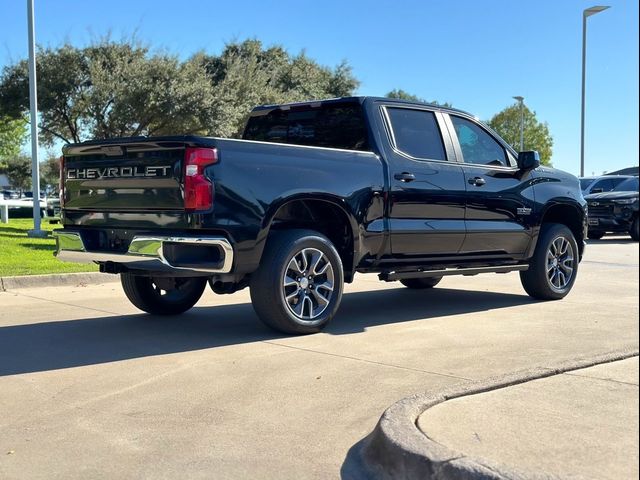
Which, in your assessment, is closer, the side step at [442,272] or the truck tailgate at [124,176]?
the truck tailgate at [124,176]

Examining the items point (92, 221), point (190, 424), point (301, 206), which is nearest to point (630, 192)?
point (301, 206)

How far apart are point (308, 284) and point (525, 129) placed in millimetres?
49975

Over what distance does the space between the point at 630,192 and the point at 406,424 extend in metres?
16.7

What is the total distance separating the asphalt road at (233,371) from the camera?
139 inches

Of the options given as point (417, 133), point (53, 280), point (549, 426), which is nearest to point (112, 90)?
point (53, 280)

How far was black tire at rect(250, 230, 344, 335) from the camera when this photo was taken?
5766mm

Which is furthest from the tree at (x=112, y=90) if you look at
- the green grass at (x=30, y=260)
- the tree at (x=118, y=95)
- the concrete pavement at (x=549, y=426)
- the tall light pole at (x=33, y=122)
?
the concrete pavement at (x=549, y=426)

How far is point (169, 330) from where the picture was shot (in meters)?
6.50

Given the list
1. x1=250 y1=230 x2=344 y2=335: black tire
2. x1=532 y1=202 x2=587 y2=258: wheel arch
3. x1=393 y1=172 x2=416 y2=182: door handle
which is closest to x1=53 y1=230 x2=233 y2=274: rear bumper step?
x1=250 y1=230 x2=344 y2=335: black tire

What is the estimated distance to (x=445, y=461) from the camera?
2945 mm

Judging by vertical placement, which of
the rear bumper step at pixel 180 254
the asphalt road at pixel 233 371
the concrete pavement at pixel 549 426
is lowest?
the asphalt road at pixel 233 371

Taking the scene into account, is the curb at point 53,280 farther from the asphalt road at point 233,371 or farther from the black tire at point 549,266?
the black tire at point 549,266

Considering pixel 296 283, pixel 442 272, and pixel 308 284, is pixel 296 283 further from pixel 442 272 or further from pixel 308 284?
pixel 442 272

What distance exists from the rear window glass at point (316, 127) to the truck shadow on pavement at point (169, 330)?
1.81 m
